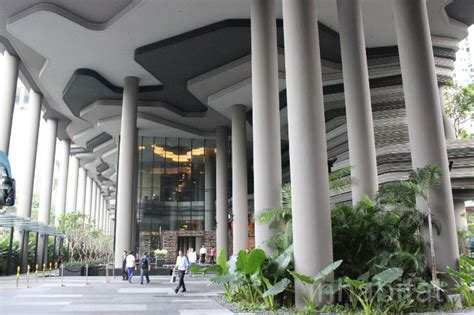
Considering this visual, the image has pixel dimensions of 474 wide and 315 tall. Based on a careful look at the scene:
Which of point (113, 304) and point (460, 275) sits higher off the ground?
point (460, 275)

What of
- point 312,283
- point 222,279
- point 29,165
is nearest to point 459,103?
point 222,279

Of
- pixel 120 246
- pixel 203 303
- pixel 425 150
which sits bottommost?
pixel 203 303

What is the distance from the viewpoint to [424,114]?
36.8 feet

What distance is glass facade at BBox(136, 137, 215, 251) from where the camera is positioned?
4044cm

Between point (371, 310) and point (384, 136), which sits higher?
point (384, 136)

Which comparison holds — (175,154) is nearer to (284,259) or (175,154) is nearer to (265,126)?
(265,126)

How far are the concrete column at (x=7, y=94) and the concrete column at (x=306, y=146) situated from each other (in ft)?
75.4

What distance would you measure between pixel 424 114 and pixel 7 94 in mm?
25804

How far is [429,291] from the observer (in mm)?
9273

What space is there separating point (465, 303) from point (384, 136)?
15349 millimetres

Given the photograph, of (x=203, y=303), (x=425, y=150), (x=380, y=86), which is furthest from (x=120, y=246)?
(x=425, y=150)

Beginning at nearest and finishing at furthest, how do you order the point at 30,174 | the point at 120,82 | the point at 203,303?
the point at 203,303 → the point at 120,82 → the point at 30,174

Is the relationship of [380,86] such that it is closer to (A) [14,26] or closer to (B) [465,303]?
(B) [465,303]

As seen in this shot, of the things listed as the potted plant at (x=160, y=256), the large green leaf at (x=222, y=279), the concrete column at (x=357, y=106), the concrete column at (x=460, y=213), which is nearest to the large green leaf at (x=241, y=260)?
the large green leaf at (x=222, y=279)
